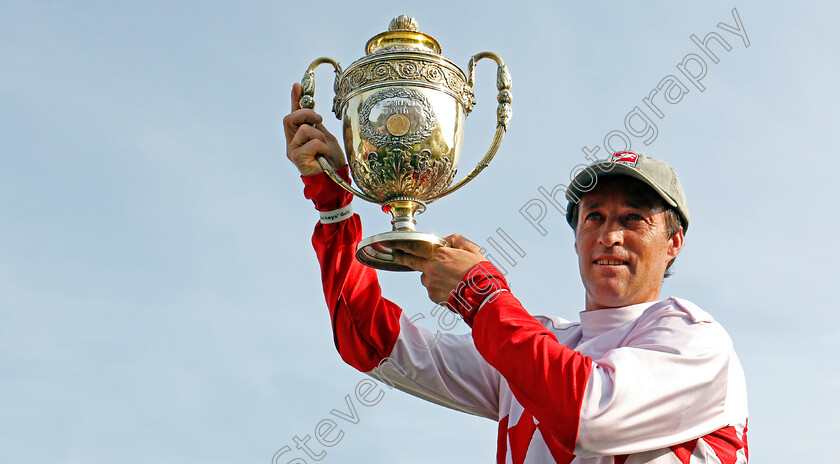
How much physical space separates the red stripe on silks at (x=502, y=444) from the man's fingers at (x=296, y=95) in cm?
209

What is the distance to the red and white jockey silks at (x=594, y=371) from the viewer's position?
13.2 ft

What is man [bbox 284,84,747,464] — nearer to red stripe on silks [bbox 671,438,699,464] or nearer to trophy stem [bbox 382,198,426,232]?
red stripe on silks [bbox 671,438,699,464]

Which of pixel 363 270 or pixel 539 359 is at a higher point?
pixel 363 270

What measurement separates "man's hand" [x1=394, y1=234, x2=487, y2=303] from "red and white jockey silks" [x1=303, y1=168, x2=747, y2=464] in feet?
0.21

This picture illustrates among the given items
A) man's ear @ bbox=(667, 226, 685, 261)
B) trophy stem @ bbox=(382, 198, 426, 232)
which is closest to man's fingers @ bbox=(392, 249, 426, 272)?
trophy stem @ bbox=(382, 198, 426, 232)

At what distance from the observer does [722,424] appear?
4.27 m

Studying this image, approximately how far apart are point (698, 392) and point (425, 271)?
55.8 inches

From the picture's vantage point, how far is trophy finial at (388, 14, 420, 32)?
527 centimetres

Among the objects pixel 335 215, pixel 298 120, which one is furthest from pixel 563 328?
pixel 298 120

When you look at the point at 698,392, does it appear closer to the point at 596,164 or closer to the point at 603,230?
the point at 603,230

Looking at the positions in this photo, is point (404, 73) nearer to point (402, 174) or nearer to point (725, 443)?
point (402, 174)

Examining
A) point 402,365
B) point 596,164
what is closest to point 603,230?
point 596,164

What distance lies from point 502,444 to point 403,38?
7.39ft

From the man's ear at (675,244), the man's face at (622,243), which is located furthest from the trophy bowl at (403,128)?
the man's ear at (675,244)
